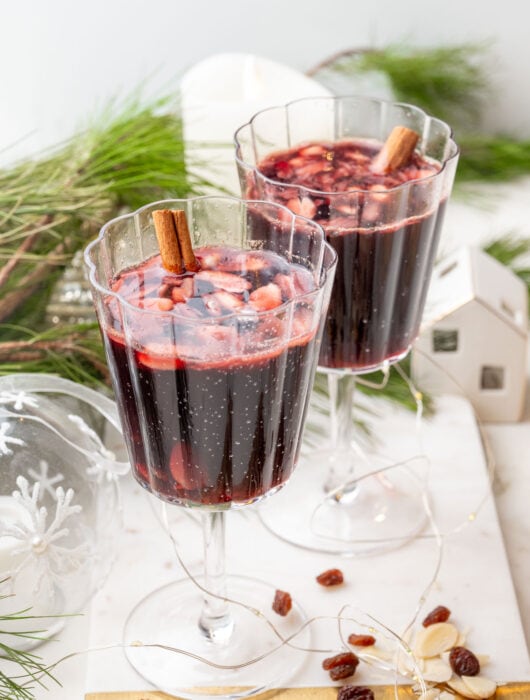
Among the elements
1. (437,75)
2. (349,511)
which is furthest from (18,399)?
(437,75)

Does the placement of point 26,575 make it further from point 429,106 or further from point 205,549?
point 429,106

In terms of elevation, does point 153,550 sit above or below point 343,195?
below

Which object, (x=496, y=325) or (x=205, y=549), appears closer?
(x=205, y=549)

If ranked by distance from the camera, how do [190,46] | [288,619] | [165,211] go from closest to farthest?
1. [165,211]
2. [288,619]
3. [190,46]

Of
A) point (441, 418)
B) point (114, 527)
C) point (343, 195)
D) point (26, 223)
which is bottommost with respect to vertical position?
point (441, 418)

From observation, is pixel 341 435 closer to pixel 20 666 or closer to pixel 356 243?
pixel 356 243

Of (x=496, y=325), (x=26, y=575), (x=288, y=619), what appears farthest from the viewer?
(x=496, y=325)

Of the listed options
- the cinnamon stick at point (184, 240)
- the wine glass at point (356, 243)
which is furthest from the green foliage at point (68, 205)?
the cinnamon stick at point (184, 240)

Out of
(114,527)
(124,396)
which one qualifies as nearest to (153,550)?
(114,527)
